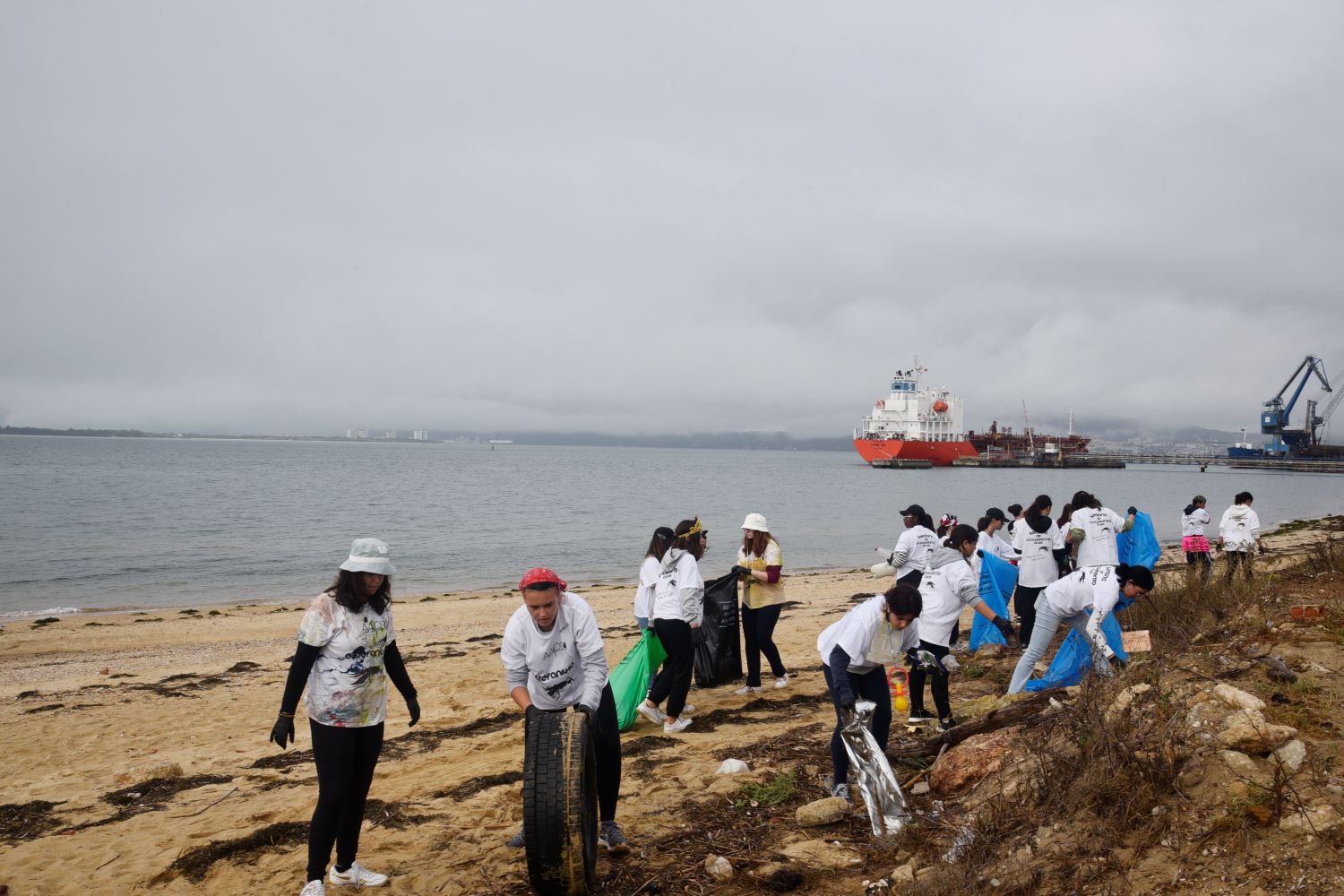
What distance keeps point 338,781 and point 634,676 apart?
3033 millimetres

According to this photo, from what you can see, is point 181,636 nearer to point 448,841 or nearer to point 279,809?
point 279,809

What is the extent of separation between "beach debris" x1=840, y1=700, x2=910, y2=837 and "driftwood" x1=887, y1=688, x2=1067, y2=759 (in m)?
0.92

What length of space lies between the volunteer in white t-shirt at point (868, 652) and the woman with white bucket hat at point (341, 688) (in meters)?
2.53

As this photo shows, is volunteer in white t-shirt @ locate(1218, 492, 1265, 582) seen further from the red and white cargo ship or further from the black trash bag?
the red and white cargo ship

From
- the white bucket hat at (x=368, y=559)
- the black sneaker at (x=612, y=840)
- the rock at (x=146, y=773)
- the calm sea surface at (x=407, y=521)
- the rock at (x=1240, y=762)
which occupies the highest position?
the white bucket hat at (x=368, y=559)

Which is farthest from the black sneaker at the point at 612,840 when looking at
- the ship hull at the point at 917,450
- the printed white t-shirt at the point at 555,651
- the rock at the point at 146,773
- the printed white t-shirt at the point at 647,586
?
the ship hull at the point at 917,450

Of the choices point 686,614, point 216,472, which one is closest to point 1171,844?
point 686,614

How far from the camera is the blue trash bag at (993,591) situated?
9242mm

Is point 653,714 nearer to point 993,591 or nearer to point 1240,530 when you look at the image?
point 993,591

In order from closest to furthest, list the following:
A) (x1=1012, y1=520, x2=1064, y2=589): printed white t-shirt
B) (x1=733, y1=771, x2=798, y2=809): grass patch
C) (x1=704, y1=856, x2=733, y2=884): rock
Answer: (x1=704, y1=856, x2=733, y2=884): rock → (x1=733, y1=771, x2=798, y2=809): grass patch → (x1=1012, y1=520, x2=1064, y2=589): printed white t-shirt

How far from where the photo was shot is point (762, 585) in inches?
294

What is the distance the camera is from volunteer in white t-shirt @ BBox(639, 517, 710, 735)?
6492 millimetres

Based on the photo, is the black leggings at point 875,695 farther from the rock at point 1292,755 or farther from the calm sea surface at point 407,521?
the calm sea surface at point 407,521

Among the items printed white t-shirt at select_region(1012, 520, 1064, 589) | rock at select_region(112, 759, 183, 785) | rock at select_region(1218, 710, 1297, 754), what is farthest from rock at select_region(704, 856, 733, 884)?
printed white t-shirt at select_region(1012, 520, 1064, 589)
